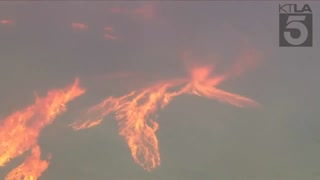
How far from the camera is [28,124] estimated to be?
2236 mm

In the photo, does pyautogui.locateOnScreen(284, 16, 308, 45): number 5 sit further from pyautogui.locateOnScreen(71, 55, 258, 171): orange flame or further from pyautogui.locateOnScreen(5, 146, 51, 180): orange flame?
pyautogui.locateOnScreen(5, 146, 51, 180): orange flame

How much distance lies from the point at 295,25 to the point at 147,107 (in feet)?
3.12

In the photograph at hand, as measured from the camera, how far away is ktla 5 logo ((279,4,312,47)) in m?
2.20

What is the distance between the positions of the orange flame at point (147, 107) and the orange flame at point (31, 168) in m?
0.26

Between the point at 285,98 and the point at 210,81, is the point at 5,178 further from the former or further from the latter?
the point at 285,98

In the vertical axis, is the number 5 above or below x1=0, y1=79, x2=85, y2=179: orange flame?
above

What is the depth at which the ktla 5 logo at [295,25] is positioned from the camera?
2203 millimetres

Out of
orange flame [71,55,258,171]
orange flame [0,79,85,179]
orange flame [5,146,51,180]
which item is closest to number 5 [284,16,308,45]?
orange flame [71,55,258,171]

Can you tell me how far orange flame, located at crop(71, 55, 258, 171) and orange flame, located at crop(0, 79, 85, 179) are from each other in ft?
0.51

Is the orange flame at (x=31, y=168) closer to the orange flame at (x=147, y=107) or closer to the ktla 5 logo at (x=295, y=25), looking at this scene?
the orange flame at (x=147, y=107)

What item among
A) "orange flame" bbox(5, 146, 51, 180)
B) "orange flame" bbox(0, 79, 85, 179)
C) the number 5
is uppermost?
the number 5

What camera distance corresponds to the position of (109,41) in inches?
86.8

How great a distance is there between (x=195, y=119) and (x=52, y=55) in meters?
0.88

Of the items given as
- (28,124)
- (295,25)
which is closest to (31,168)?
(28,124)
